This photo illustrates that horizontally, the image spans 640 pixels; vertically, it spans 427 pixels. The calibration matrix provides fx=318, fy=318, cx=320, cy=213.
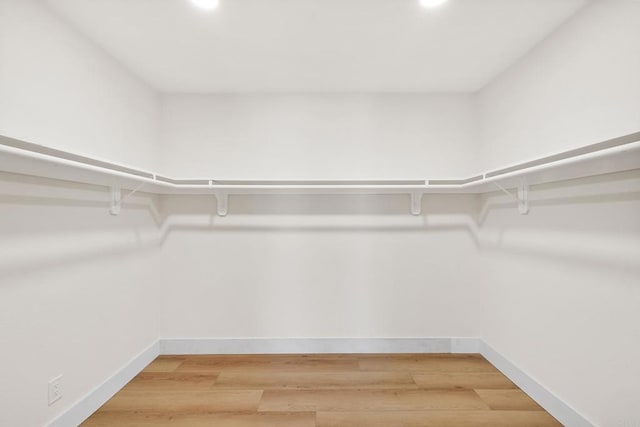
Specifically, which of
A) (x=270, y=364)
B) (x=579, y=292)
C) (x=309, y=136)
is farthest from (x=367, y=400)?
(x=309, y=136)

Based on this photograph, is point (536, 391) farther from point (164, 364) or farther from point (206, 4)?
point (206, 4)

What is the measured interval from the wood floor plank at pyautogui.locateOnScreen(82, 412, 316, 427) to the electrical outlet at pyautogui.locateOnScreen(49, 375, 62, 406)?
0.81ft

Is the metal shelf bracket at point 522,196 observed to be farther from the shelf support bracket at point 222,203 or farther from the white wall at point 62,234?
the white wall at point 62,234

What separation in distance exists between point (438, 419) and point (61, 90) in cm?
254

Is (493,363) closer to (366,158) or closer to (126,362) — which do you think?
(366,158)

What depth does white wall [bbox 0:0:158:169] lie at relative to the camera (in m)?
1.32

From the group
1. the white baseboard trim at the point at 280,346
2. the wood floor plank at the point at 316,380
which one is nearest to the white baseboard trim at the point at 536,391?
the white baseboard trim at the point at 280,346

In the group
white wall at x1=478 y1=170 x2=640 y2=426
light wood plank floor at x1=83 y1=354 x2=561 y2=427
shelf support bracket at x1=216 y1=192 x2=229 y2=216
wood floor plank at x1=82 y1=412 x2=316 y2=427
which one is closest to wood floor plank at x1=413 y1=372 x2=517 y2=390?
light wood plank floor at x1=83 y1=354 x2=561 y2=427

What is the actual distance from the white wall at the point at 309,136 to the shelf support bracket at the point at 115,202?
2.02ft

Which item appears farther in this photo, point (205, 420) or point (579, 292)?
point (205, 420)

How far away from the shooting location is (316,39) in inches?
68.5

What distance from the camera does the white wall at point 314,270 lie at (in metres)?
2.44

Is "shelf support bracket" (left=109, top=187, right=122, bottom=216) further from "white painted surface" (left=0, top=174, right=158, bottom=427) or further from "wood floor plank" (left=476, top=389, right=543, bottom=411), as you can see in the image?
"wood floor plank" (left=476, top=389, right=543, bottom=411)

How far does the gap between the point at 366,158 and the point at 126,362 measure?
217 centimetres
